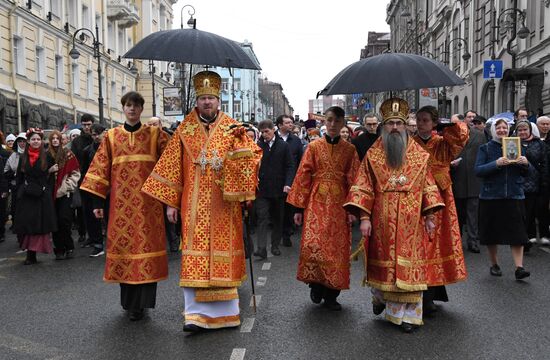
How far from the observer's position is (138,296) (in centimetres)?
597

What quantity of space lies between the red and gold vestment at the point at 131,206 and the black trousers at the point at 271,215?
11.4 feet

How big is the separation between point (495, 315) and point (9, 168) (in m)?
8.56

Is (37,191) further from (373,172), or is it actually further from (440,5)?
(440,5)

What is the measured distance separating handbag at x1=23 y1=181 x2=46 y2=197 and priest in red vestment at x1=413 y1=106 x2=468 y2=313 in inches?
217

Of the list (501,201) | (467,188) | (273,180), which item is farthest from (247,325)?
(467,188)

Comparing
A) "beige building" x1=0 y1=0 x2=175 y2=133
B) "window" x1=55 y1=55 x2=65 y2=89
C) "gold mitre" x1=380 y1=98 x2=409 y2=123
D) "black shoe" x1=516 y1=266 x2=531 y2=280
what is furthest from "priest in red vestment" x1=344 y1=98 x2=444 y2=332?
"window" x1=55 y1=55 x2=65 y2=89

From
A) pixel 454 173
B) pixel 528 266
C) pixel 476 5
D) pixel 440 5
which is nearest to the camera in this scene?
pixel 528 266

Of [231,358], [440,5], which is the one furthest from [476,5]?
[231,358]

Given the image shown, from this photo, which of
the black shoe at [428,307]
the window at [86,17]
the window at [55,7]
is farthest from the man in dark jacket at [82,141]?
the window at [86,17]

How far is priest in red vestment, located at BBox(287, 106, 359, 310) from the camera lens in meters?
6.19

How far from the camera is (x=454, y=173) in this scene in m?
9.93

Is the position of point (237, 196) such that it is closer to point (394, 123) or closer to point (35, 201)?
point (394, 123)

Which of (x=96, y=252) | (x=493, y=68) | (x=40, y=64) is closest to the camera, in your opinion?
(x=96, y=252)

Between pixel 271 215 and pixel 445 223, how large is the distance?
14.8 ft
